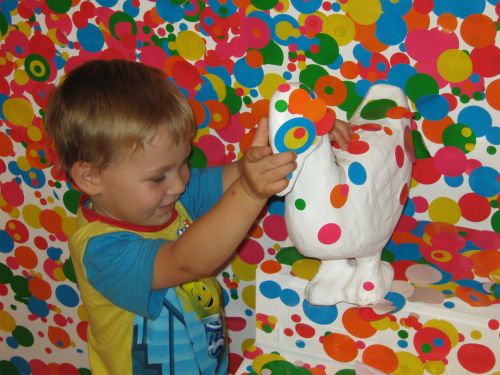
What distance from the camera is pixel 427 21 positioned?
778 mm

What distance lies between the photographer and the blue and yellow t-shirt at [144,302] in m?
0.79

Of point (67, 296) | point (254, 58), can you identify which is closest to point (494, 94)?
point (254, 58)

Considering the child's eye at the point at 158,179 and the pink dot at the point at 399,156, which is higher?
the pink dot at the point at 399,156

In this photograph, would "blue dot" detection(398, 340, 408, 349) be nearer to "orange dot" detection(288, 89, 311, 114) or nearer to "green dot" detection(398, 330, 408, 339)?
"green dot" detection(398, 330, 408, 339)

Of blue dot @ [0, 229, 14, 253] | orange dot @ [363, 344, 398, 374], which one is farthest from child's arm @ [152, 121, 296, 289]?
blue dot @ [0, 229, 14, 253]

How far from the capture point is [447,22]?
0.77m

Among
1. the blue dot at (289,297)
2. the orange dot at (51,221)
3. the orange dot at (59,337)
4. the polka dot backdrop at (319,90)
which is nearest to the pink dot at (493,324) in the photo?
the polka dot backdrop at (319,90)

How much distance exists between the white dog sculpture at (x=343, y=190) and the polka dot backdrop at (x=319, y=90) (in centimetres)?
3

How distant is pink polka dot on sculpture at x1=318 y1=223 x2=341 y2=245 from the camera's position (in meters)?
0.66

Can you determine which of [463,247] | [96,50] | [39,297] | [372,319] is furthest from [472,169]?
[39,297]

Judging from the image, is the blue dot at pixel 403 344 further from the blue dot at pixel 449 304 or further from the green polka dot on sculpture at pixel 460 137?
the green polka dot on sculpture at pixel 460 137

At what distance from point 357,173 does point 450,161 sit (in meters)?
0.23

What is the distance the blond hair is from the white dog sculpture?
0.64 feet

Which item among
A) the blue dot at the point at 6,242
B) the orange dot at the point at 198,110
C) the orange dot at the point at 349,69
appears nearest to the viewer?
the orange dot at the point at 349,69
